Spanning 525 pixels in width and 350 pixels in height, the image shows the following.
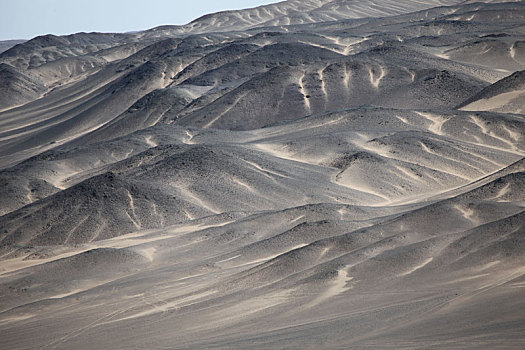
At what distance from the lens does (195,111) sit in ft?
188

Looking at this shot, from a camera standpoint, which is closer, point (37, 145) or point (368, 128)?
point (368, 128)

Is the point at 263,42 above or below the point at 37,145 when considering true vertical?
above

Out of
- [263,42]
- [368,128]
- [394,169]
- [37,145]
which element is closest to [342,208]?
[394,169]

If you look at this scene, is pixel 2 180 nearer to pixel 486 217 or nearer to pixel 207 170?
pixel 207 170

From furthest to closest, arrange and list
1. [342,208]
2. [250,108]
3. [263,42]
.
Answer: [263,42] → [250,108] → [342,208]

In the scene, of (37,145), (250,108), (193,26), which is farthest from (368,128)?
(193,26)

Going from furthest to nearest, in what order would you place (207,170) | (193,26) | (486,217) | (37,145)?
1. (193,26)
2. (37,145)
3. (207,170)
4. (486,217)

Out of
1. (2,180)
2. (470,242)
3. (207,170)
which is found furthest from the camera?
(2,180)

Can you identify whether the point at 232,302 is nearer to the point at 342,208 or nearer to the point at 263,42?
the point at 342,208

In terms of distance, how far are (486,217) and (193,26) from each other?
141095mm

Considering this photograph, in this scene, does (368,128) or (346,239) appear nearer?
(346,239)

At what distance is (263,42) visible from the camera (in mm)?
80625

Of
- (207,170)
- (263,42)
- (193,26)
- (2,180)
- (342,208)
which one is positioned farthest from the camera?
(193,26)

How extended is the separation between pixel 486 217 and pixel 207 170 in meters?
16.8
